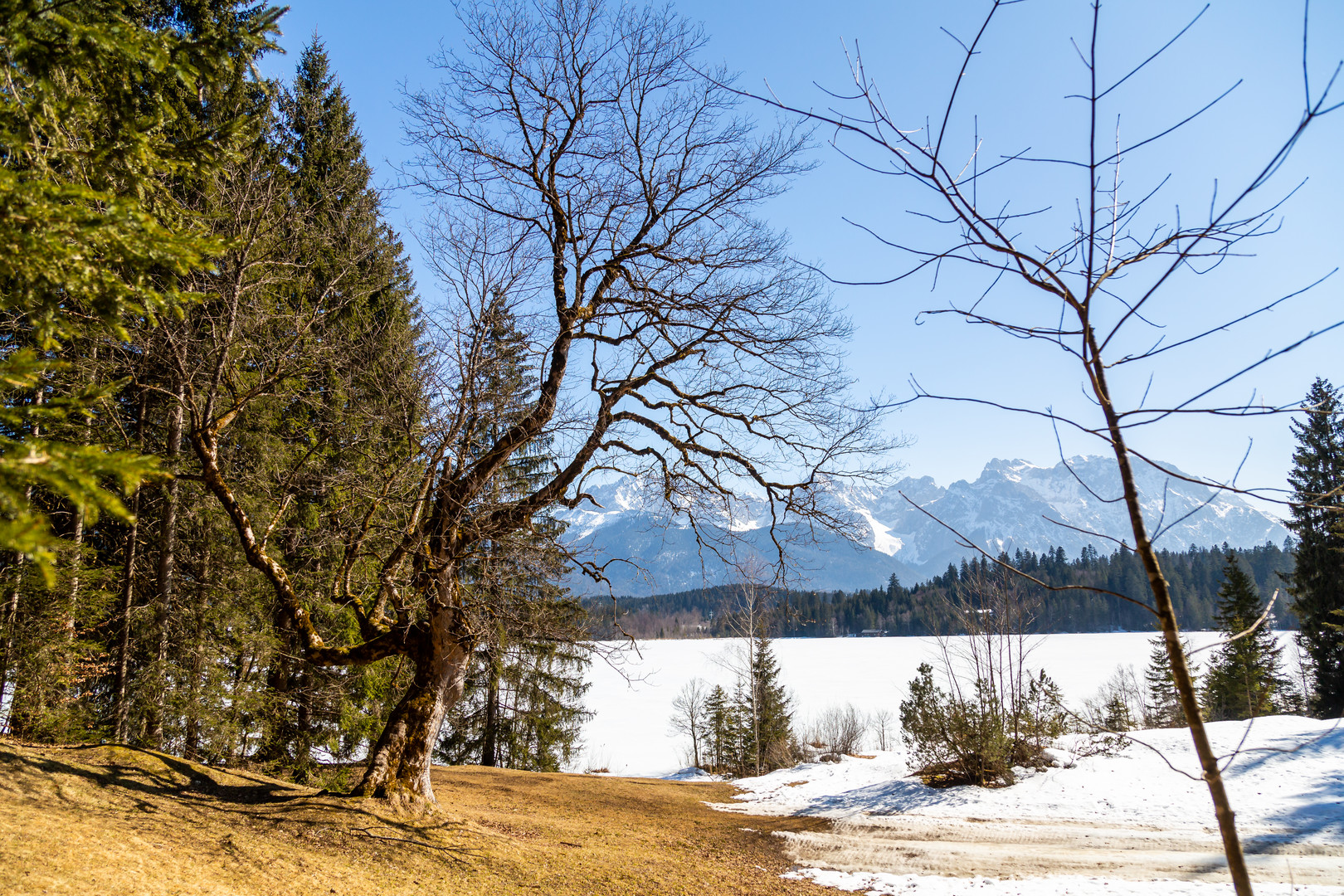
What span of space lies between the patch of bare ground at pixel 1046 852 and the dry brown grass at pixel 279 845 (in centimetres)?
132

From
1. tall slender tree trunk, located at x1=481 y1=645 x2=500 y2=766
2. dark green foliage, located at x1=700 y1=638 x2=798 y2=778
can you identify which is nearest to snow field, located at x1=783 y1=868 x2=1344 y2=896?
tall slender tree trunk, located at x1=481 y1=645 x2=500 y2=766

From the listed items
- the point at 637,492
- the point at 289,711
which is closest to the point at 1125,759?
the point at 637,492

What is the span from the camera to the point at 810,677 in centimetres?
5775

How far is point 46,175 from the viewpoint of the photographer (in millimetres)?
4027

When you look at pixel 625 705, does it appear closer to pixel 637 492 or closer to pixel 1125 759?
pixel 1125 759

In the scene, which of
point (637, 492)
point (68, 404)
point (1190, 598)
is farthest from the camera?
point (1190, 598)

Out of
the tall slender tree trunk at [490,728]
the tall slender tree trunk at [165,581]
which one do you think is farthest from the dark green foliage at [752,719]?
the tall slender tree trunk at [165,581]

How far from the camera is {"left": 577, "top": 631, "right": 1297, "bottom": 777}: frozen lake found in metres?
37.0

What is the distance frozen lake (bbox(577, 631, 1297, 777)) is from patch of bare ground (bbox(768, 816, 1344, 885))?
52.5ft

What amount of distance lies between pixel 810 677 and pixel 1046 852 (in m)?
51.8

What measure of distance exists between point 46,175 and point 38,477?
3.07m

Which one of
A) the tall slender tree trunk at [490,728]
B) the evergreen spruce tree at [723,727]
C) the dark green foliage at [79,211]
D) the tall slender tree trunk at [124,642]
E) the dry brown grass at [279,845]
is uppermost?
the dark green foliage at [79,211]

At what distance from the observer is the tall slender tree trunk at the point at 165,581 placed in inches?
392

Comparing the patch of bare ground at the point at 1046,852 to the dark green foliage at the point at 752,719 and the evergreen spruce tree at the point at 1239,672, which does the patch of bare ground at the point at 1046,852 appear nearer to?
the dark green foliage at the point at 752,719
